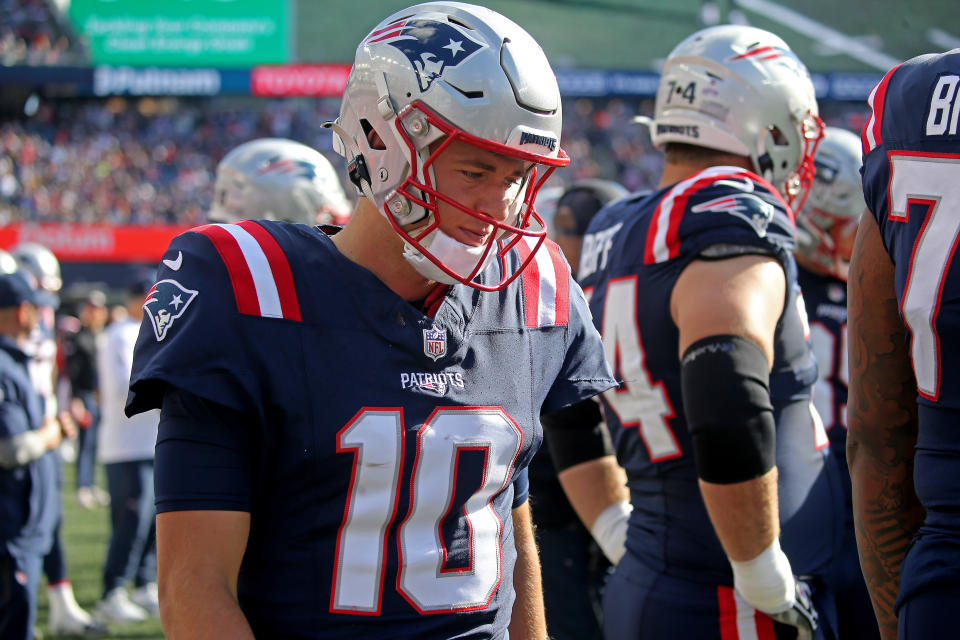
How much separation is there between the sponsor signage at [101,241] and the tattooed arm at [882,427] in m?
19.9

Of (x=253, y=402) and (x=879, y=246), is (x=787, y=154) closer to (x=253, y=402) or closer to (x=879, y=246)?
(x=879, y=246)

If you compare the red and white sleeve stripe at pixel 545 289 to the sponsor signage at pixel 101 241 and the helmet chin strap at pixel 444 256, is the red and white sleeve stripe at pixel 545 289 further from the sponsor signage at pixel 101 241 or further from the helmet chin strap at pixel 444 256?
the sponsor signage at pixel 101 241

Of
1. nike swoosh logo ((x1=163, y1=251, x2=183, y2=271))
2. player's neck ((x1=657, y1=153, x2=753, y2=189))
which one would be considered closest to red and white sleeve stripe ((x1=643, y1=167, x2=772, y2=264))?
player's neck ((x1=657, y1=153, x2=753, y2=189))

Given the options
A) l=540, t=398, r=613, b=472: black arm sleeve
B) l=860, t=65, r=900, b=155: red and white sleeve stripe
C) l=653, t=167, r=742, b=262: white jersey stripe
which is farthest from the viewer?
l=540, t=398, r=613, b=472: black arm sleeve

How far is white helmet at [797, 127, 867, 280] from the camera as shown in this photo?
147 inches

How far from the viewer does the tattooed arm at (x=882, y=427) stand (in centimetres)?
177

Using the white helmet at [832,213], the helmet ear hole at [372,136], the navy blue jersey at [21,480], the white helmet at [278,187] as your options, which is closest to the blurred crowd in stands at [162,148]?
the navy blue jersey at [21,480]

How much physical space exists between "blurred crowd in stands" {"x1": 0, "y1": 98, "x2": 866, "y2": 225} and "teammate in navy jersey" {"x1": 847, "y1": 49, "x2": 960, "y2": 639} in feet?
64.6

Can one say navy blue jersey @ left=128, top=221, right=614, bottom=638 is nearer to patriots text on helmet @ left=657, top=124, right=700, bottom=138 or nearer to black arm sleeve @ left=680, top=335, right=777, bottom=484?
black arm sleeve @ left=680, top=335, right=777, bottom=484

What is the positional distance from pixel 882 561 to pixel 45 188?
Answer: 23527 millimetres

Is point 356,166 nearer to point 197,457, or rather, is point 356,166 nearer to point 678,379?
point 197,457

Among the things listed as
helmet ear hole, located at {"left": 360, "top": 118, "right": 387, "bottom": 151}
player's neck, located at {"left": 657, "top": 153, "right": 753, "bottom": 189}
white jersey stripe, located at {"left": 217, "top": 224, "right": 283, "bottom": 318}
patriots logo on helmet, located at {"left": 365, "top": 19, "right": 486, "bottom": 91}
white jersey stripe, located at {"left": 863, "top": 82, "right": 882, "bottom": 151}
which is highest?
patriots logo on helmet, located at {"left": 365, "top": 19, "right": 486, "bottom": 91}

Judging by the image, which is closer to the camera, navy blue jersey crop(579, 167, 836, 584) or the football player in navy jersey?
the football player in navy jersey

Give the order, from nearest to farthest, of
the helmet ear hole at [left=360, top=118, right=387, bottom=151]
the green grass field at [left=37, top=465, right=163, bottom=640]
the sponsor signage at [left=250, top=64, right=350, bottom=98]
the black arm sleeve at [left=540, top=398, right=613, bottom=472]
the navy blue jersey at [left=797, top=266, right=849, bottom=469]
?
the helmet ear hole at [left=360, top=118, right=387, bottom=151], the black arm sleeve at [left=540, top=398, right=613, bottom=472], the navy blue jersey at [left=797, top=266, right=849, bottom=469], the green grass field at [left=37, top=465, right=163, bottom=640], the sponsor signage at [left=250, top=64, right=350, bottom=98]
